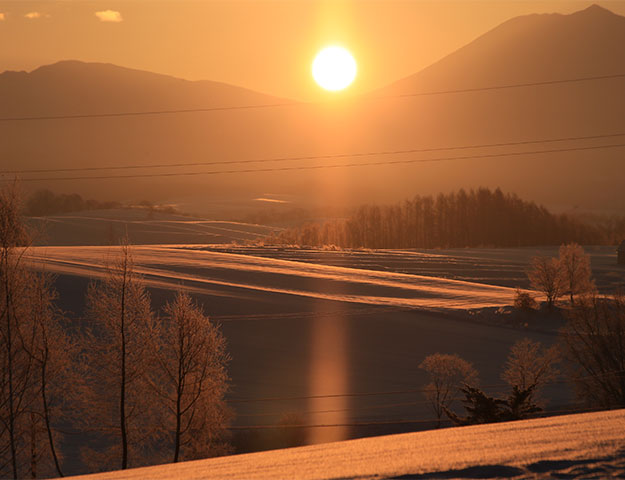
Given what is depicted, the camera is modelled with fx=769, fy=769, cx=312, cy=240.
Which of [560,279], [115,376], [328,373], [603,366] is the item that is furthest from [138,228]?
[115,376]

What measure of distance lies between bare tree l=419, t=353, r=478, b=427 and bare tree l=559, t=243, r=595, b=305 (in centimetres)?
2381

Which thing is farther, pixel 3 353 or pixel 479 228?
pixel 479 228

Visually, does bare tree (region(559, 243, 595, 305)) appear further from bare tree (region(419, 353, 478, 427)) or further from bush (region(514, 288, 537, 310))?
bare tree (region(419, 353, 478, 427))

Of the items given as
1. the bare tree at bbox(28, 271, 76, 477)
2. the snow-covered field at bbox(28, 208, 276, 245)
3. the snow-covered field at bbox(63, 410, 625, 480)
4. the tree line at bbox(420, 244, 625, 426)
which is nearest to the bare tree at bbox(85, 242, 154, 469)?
the bare tree at bbox(28, 271, 76, 477)

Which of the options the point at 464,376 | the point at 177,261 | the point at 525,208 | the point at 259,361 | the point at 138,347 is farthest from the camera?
the point at 525,208

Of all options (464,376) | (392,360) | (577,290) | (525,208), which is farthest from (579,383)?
(525,208)

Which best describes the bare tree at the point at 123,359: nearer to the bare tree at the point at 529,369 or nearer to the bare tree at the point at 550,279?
the bare tree at the point at 529,369

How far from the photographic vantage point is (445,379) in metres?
39.5

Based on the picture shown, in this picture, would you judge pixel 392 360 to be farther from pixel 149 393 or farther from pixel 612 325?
pixel 149 393

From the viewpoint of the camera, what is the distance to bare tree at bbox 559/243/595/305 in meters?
63.3

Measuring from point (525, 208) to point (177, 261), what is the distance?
93.8 metres

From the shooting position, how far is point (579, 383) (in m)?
35.4

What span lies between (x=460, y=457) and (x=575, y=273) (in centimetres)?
6186

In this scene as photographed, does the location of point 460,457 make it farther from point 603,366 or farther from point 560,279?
point 560,279
